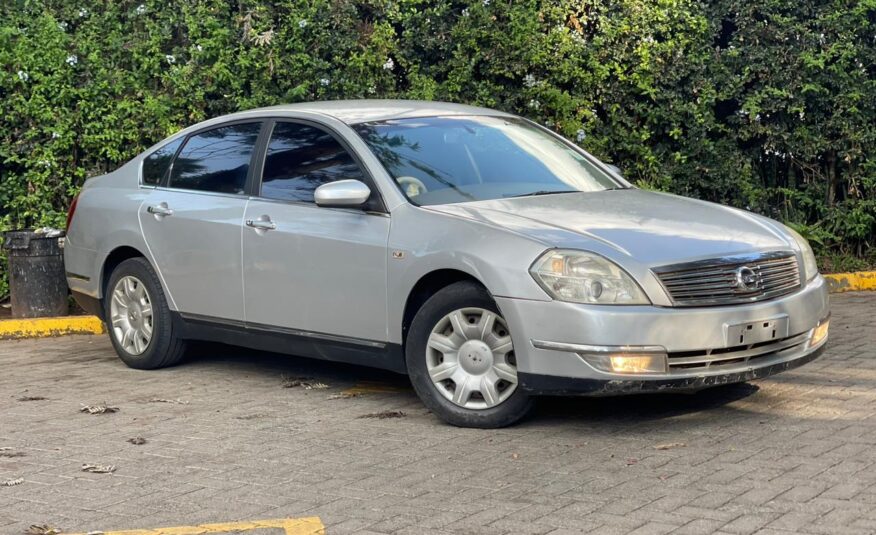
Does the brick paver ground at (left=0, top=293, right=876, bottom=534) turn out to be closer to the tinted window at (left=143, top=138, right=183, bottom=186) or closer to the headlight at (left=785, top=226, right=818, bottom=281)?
the headlight at (left=785, top=226, right=818, bottom=281)

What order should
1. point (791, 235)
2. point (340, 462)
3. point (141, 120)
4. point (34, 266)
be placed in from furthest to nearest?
point (141, 120)
point (34, 266)
point (791, 235)
point (340, 462)

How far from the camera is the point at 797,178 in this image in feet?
40.4

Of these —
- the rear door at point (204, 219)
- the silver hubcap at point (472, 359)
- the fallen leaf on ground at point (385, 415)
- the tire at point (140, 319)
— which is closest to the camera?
the silver hubcap at point (472, 359)

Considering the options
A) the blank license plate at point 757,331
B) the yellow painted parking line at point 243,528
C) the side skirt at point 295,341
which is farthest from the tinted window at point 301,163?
the yellow painted parking line at point 243,528

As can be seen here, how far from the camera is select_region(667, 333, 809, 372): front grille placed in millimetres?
6320

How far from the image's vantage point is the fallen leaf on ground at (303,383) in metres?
8.02

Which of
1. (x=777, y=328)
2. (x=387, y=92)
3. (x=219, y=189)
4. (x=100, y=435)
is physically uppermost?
(x=387, y=92)

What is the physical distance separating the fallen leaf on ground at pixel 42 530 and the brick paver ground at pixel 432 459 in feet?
0.17

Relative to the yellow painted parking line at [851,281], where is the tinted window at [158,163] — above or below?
above

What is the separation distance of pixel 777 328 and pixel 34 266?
251 inches

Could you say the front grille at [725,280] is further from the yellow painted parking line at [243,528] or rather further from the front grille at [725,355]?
the yellow painted parking line at [243,528]

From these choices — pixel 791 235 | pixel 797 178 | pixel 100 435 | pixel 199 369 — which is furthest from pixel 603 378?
pixel 797 178

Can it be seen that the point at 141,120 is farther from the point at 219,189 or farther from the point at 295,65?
the point at 219,189

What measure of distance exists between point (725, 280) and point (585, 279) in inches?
27.9
